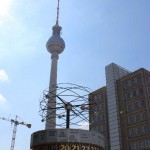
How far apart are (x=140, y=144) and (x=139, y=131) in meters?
4.32

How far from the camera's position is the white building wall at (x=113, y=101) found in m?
92.9

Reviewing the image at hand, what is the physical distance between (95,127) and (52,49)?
2194 inches

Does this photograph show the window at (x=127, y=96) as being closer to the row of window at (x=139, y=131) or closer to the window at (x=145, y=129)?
the row of window at (x=139, y=131)

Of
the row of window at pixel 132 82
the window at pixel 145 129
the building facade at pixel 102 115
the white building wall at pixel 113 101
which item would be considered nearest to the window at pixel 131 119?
the white building wall at pixel 113 101

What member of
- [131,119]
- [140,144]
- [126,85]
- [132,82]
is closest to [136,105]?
[131,119]

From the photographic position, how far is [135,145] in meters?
85.8

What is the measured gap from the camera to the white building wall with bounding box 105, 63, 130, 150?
9288cm

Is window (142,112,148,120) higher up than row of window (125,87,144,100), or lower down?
lower down

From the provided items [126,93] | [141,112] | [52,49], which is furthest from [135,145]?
[52,49]

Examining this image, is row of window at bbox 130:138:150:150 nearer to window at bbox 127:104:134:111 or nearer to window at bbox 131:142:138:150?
window at bbox 131:142:138:150

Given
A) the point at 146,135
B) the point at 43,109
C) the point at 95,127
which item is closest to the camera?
the point at 43,109

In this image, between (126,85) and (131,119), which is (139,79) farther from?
(131,119)

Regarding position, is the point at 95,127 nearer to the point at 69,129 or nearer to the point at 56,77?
the point at 56,77

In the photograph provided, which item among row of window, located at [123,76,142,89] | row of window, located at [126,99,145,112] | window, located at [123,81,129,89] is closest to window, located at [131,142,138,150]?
row of window, located at [126,99,145,112]
